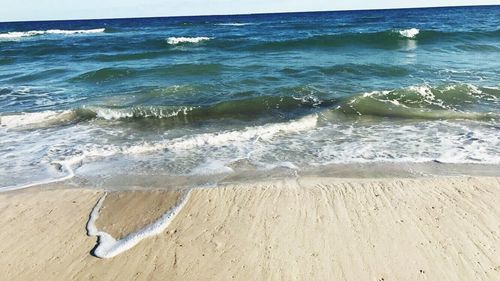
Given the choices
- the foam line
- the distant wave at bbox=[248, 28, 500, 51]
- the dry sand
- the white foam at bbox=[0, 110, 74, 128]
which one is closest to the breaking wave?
the white foam at bbox=[0, 110, 74, 128]

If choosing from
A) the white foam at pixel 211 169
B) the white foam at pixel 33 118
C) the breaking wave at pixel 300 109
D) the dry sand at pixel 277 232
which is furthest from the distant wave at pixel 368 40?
the dry sand at pixel 277 232

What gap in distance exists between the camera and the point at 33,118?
10484 mm

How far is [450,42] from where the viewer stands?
2331 centimetres

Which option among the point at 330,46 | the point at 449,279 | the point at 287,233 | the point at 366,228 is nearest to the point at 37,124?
the point at 287,233

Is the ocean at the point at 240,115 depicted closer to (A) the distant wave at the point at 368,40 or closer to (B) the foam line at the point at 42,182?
(B) the foam line at the point at 42,182

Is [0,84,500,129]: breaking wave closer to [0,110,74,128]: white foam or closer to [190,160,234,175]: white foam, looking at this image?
[0,110,74,128]: white foam

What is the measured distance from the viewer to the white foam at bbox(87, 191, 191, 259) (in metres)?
4.77

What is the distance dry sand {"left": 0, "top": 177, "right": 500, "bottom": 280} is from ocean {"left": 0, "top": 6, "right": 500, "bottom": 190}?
81 cm

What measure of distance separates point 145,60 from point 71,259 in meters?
16.5

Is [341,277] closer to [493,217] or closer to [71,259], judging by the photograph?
[493,217]

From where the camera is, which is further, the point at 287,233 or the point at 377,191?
the point at 377,191

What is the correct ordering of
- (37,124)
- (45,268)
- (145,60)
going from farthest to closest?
(145,60) < (37,124) < (45,268)

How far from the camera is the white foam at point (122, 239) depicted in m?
4.77

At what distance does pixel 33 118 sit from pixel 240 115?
4.99 meters
